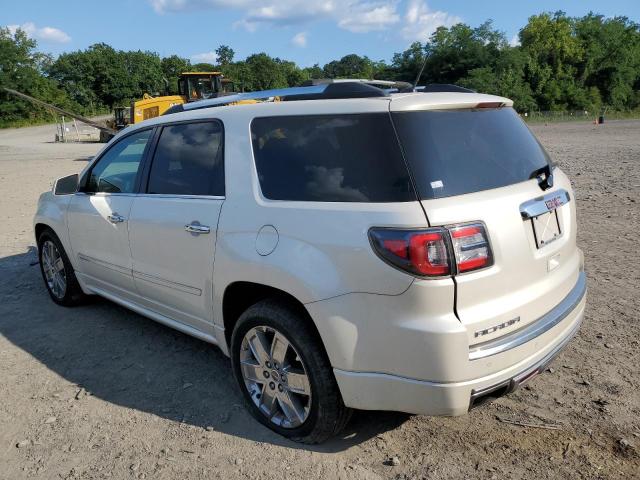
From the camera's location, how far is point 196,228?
326 cm

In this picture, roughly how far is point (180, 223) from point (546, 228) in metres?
2.14

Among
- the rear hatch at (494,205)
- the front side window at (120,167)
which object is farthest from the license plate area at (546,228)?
the front side window at (120,167)

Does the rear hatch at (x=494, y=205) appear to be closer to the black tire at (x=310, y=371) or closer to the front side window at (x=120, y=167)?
the black tire at (x=310, y=371)

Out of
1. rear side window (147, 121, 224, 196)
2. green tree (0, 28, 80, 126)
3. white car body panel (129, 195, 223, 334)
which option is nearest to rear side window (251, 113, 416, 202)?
rear side window (147, 121, 224, 196)

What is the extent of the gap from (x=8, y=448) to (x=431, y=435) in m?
2.39

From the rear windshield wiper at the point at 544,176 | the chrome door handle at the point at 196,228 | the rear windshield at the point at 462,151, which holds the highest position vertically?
the rear windshield at the point at 462,151

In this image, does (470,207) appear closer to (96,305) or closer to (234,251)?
(234,251)

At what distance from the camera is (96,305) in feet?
17.3

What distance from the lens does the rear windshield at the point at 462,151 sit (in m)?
2.49

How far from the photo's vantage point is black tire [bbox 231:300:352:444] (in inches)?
107

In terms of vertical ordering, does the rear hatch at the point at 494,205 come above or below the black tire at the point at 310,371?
above

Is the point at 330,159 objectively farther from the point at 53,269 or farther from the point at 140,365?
the point at 53,269

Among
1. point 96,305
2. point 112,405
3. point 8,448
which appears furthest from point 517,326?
point 96,305

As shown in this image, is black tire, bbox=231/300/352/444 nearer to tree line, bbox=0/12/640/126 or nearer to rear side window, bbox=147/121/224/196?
rear side window, bbox=147/121/224/196
